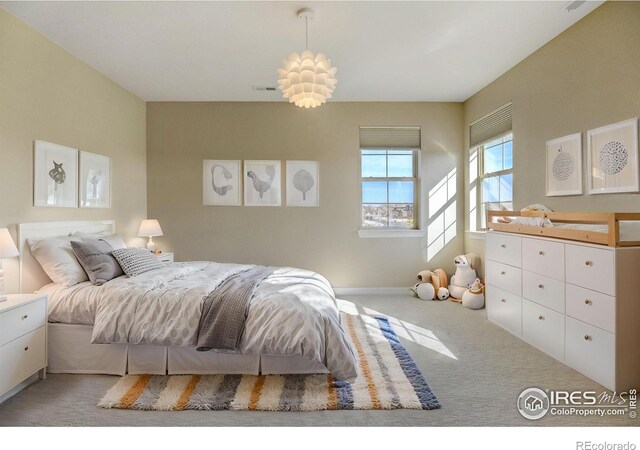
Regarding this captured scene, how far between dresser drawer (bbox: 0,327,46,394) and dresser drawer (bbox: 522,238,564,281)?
3.78 metres

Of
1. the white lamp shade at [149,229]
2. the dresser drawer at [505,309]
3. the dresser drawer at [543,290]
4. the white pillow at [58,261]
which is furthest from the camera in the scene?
the white lamp shade at [149,229]

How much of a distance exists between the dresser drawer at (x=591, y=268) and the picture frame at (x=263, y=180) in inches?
135

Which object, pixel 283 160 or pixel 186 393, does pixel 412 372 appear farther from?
pixel 283 160

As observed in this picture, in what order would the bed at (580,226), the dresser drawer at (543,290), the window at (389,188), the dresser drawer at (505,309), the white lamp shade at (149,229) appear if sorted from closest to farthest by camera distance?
the bed at (580,226) < the dresser drawer at (543,290) < the dresser drawer at (505,309) < the white lamp shade at (149,229) < the window at (389,188)

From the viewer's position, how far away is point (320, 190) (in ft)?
15.9

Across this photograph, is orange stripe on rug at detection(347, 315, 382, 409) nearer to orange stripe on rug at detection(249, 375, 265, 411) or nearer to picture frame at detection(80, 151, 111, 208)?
orange stripe on rug at detection(249, 375, 265, 411)

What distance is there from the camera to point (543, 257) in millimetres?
2809

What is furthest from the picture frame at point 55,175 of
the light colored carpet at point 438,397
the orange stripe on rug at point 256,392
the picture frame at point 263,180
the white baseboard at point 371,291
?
the white baseboard at point 371,291

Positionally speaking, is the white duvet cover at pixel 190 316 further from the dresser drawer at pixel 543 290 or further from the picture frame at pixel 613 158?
the picture frame at pixel 613 158

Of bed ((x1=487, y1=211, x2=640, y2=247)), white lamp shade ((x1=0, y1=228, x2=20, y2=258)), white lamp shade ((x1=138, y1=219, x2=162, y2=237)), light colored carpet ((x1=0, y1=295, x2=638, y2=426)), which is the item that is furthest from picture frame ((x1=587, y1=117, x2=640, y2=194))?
white lamp shade ((x1=138, y1=219, x2=162, y2=237))

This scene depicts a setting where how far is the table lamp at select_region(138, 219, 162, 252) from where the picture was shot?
4324 mm

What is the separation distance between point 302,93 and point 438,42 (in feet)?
5.08

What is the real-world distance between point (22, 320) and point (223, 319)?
4.24ft

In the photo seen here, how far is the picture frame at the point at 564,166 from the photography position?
2908mm
